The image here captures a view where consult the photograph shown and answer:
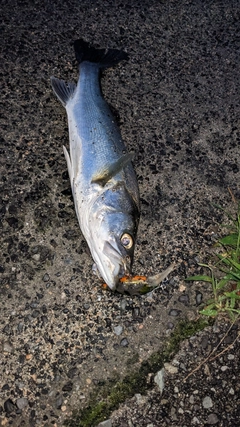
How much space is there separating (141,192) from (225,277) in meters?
0.95

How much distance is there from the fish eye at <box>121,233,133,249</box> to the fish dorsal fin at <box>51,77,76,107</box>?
145 cm

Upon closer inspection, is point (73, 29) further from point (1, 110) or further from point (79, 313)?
point (79, 313)

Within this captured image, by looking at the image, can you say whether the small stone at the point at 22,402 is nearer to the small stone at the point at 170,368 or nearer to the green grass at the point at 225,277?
the small stone at the point at 170,368

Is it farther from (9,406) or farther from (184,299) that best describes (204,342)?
(9,406)

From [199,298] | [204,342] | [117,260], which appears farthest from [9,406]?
[199,298]

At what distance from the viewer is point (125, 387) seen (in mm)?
3148

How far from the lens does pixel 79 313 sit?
132 inches

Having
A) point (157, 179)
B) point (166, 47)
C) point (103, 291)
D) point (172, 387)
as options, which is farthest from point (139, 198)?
point (166, 47)

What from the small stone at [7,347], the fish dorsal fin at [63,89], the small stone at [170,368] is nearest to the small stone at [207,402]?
the small stone at [170,368]

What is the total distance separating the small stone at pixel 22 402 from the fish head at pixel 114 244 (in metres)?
0.86

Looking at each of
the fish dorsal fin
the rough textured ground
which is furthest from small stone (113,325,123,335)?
the fish dorsal fin

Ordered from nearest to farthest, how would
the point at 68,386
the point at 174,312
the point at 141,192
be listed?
the point at 68,386, the point at 174,312, the point at 141,192

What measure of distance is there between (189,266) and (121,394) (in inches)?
41.6

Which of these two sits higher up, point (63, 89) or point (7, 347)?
point (63, 89)
